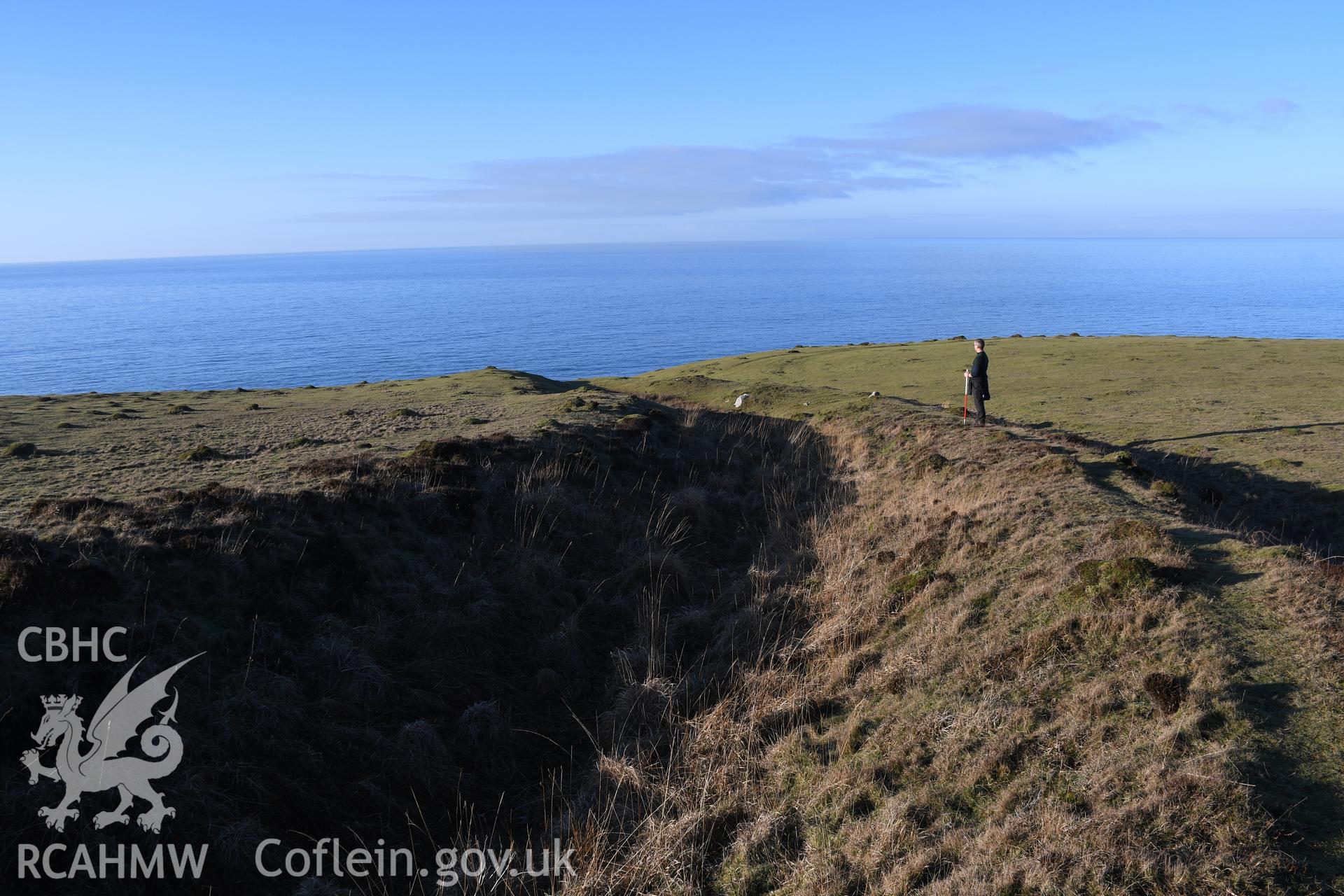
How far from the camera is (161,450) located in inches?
910

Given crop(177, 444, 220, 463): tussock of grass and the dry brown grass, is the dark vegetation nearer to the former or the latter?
the dry brown grass

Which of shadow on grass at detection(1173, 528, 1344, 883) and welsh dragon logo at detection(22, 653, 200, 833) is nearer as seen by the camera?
shadow on grass at detection(1173, 528, 1344, 883)

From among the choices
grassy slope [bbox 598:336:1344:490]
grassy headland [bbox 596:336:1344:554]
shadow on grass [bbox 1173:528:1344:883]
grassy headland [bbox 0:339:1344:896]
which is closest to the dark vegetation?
grassy headland [bbox 0:339:1344:896]

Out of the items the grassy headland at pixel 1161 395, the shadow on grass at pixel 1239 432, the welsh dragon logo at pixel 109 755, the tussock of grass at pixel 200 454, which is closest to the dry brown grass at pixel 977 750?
the welsh dragon logo at pixel 109 755

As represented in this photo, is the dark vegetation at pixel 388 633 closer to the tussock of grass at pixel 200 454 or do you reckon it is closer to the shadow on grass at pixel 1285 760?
the tussock of grass at pixel 200 454

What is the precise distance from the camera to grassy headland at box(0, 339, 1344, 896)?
8219mm

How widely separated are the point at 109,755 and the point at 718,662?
946 centimetres

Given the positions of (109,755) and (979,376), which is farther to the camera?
(979,376)

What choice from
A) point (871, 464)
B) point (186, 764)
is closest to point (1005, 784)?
point (186, 764)

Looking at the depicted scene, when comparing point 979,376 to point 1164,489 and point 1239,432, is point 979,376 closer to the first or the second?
point 1239,432

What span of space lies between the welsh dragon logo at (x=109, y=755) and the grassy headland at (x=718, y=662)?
21 centimetres

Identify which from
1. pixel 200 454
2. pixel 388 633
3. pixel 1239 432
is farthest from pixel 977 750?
pixel 1239 432

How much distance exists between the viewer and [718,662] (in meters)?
14.1

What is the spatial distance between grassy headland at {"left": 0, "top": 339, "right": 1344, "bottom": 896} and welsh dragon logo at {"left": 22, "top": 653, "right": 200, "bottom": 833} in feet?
0.68
